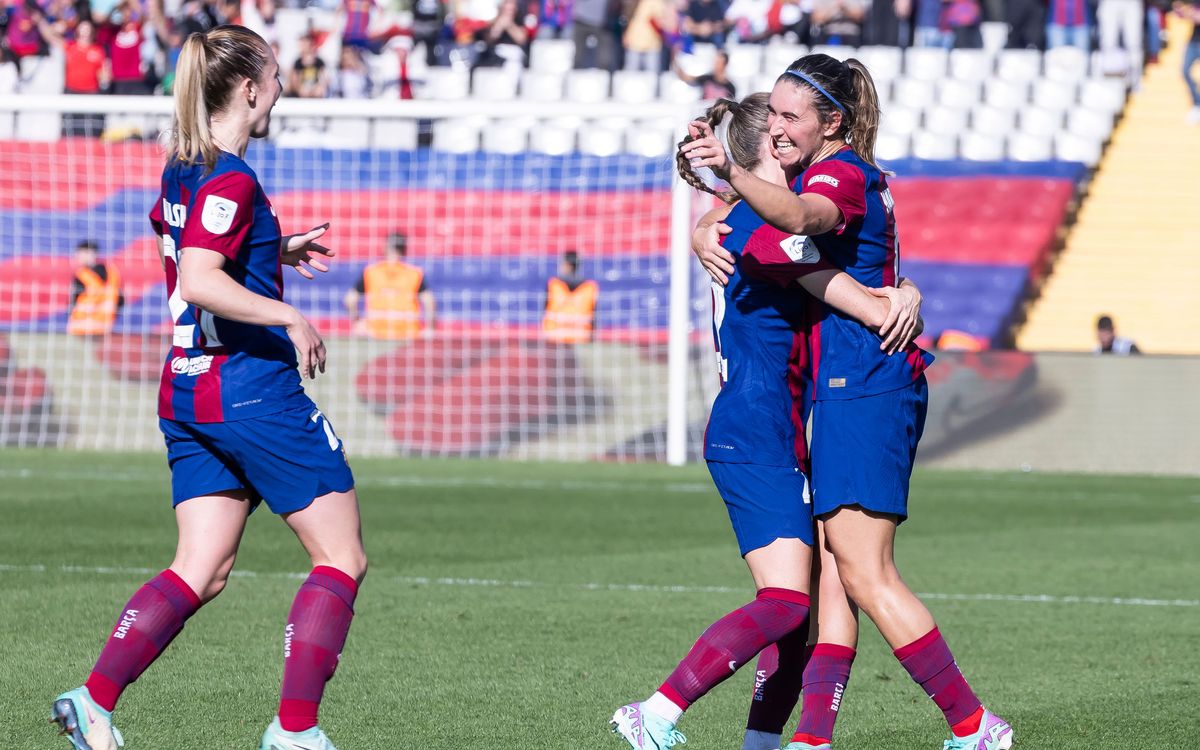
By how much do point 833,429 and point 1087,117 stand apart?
20113 millimetres

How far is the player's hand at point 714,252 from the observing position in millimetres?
4430

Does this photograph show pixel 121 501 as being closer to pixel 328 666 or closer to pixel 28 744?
pixel 28 744

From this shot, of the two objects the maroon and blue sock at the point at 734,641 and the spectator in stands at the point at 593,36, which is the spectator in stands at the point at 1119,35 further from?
the maroon and blue sock at the point at 734,641

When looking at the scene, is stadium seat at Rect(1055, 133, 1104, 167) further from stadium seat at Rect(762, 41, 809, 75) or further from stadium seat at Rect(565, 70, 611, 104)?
stadium seat at Rect(565, 70, 611, 104)

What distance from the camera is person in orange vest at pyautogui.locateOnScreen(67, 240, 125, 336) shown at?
53.2ft

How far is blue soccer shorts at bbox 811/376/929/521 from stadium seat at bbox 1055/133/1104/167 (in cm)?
1971

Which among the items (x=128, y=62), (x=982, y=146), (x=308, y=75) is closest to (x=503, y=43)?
(x=308, y=75)

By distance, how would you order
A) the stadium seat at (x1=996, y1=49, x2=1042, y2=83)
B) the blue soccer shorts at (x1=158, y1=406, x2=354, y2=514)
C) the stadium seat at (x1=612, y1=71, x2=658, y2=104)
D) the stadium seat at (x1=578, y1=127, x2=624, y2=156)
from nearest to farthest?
the blue soccer shorts at (x1=158, y1=406, x2=354, y2=514), the stadium seat at (x1=578, y1=127, x2=624, y2=156), the stadium seat at (x1=612, y1=71, x2=658, y2=104), the stadium seat at (x1=996, y1=49, x2=1042, y2=83)

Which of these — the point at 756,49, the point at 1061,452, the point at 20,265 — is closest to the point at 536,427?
the point at 1061,452

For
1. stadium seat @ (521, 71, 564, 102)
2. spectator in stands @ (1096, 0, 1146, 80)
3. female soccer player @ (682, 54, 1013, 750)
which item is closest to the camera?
female soccer player @ (682, 54, 1013, 750)

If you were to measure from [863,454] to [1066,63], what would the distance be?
2056 centimetres

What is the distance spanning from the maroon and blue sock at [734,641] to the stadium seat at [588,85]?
755 inches

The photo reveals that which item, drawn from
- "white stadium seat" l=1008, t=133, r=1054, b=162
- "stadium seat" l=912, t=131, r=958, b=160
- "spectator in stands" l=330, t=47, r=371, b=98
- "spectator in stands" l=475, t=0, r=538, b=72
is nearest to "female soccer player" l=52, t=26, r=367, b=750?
"spectator in stands" l=330, t=47, r=371, b=98

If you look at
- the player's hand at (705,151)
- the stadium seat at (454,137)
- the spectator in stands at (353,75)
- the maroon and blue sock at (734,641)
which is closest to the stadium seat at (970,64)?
the stadium seat at (454,137)
